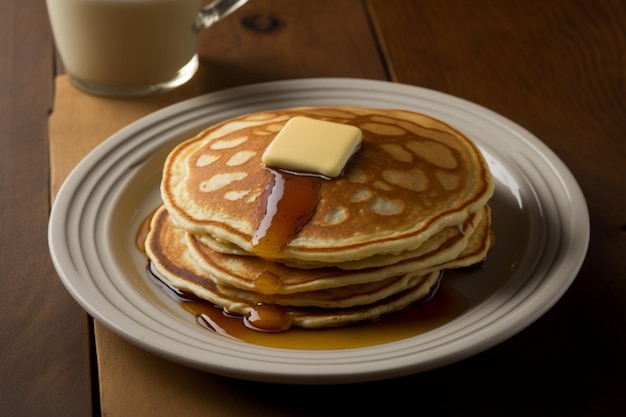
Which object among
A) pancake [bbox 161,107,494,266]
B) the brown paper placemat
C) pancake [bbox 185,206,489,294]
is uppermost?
pancake [bbox 161,107,494,266]

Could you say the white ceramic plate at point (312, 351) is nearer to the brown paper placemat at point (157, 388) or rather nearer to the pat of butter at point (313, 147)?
the brown paper placemat at point (157, 388)

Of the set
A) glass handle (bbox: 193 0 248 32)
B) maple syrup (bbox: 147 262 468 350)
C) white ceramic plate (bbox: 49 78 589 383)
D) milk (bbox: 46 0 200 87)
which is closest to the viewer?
white ceramic plate (bbox: 49 78 589 383)

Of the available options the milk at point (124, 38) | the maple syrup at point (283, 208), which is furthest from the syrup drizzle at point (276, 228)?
the milk at point (124, 38)

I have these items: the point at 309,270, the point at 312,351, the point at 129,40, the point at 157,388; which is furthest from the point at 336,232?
the point at 129,40

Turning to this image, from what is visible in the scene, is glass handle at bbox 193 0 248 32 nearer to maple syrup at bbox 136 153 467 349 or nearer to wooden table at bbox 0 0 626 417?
wooden table at bbox 0 0 626 417

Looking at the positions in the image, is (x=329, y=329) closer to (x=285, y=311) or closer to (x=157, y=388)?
(x=285, y=311)

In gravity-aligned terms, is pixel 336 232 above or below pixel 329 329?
above

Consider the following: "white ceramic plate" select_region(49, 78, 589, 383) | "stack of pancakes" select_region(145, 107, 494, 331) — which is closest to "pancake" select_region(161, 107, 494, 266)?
"stack of pancakes" select_region(145, 107, 494, 331)
